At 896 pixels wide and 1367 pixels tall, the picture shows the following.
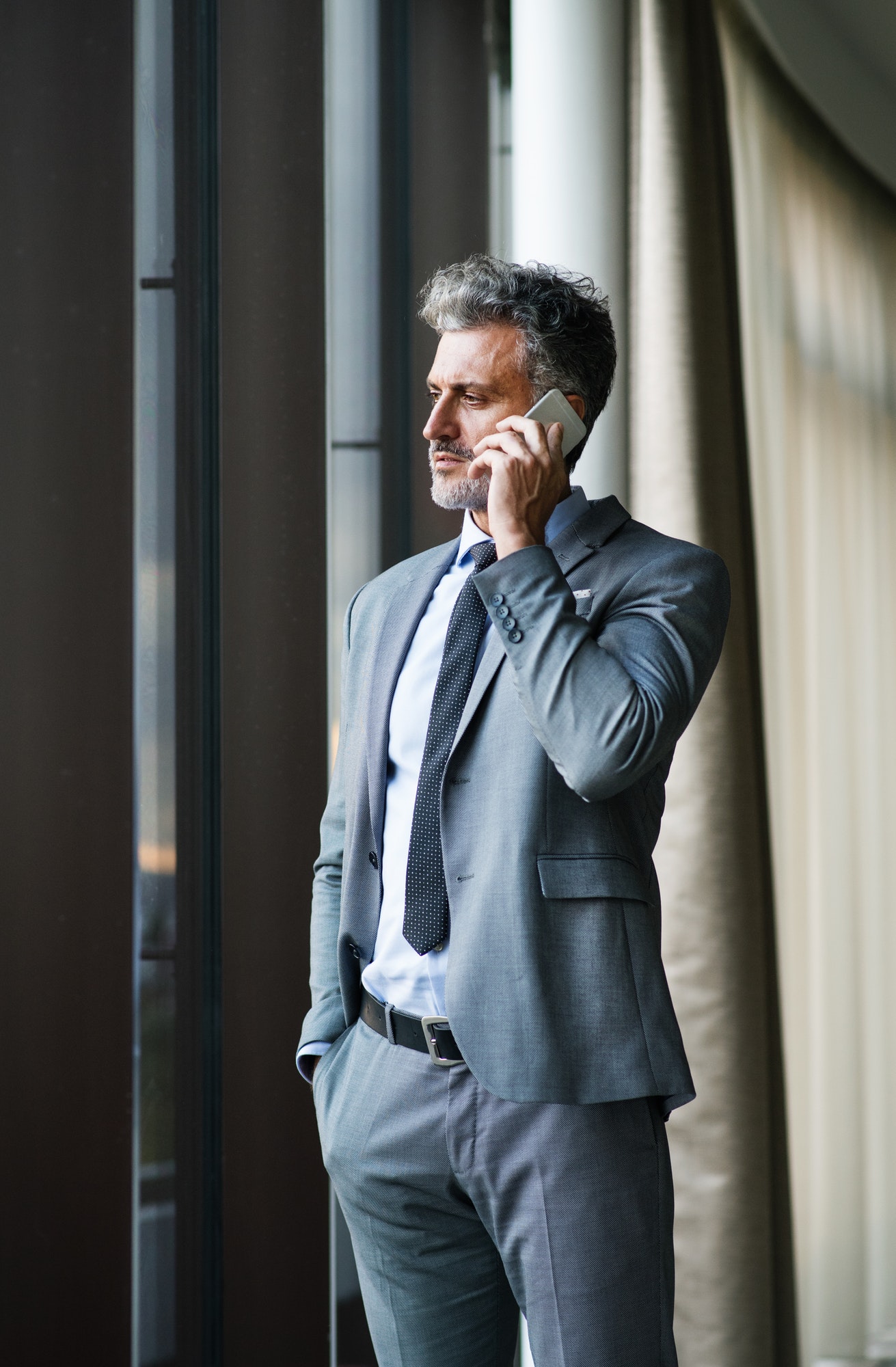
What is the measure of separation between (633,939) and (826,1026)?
1951 mm

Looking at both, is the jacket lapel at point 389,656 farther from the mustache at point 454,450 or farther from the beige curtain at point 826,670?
the beige curtain at point 826,670

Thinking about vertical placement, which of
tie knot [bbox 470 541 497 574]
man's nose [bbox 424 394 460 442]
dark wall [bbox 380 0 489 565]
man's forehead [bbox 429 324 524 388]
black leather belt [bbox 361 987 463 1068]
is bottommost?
black leather belt [bbox 361 987 463 1068]

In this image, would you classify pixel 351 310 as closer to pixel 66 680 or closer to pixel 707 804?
pixel 66 680

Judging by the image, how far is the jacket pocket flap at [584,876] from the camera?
4.02 ft

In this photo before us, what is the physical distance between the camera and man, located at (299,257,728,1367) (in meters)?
1.20

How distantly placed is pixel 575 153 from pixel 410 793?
4.91 ft

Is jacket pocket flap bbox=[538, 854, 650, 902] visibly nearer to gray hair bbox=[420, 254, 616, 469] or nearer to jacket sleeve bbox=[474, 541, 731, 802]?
jacket sleeve bbox=[474, 541, 731, 802]

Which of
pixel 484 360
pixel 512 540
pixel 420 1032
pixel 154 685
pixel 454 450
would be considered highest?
pixel 484 360

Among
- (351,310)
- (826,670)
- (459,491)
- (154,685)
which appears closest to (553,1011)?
(459,491)

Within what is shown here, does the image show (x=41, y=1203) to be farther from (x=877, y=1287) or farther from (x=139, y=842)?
(x=877, y=1287)

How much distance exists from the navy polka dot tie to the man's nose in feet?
0.62

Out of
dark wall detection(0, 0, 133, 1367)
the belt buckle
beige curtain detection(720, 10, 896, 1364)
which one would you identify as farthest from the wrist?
beige curtain detection(720, 10, 896, 1364)

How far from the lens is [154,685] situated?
190 centimetres

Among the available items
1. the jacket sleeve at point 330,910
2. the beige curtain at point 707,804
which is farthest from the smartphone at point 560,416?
the beige curtain at point 707,804
